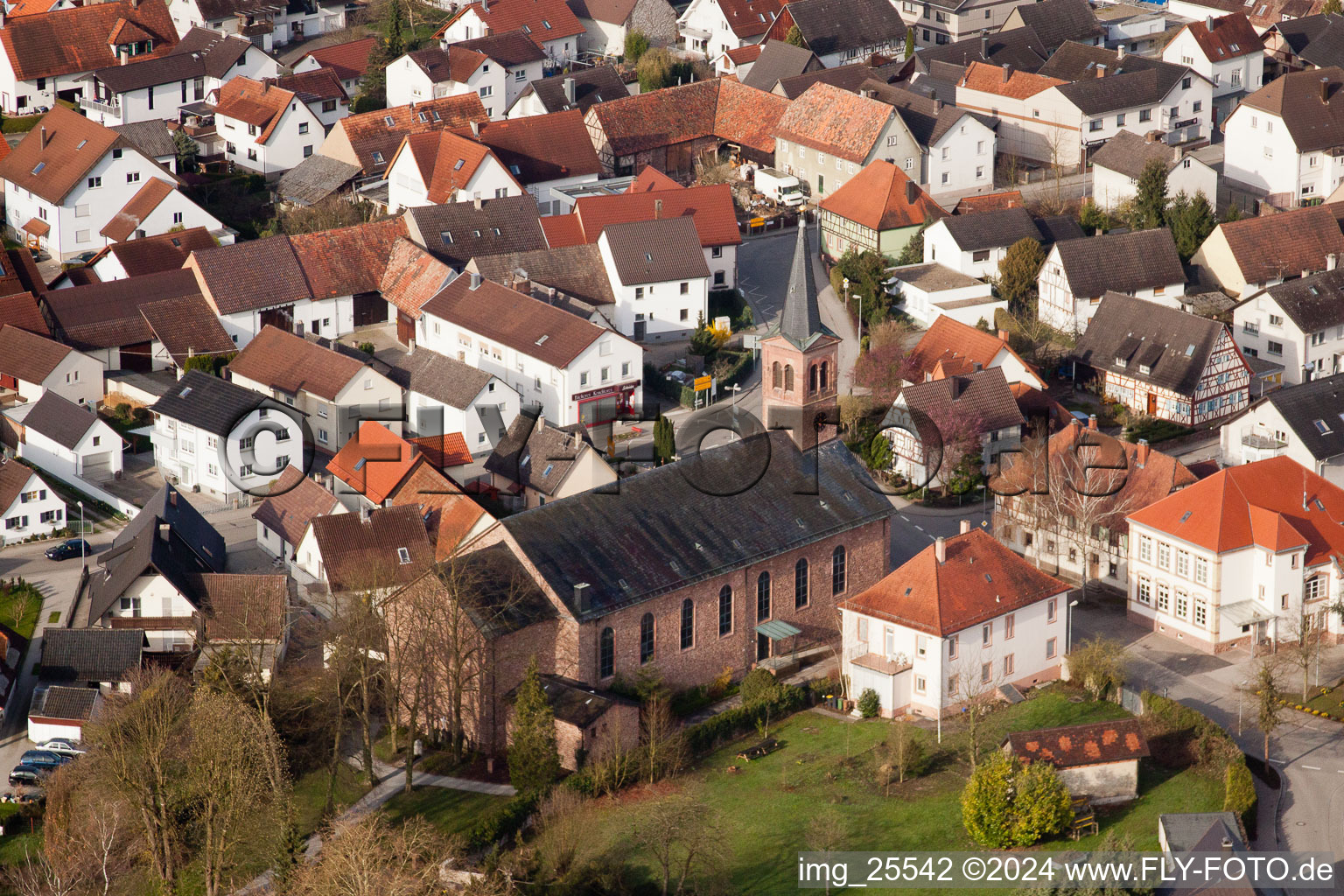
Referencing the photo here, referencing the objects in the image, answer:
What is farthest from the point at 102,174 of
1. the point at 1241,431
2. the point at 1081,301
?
the point at 1241,431

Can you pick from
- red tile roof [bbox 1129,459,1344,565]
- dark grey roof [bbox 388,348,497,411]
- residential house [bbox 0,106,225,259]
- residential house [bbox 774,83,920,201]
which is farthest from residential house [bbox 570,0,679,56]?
red tile roof [bbox 1129,459,1344,565]

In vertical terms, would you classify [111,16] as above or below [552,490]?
above

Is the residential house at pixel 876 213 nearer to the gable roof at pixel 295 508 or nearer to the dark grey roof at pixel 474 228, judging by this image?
the dark grey roof at pixel 474 228

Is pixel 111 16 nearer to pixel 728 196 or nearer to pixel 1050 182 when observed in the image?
pixel 728 196

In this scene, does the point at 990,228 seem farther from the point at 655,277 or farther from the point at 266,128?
the point at 266,128

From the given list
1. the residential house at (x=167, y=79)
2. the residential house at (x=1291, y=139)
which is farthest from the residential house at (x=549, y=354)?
the residential house at (x=1291, y=139)

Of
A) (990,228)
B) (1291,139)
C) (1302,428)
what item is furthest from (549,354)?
(1291,139)

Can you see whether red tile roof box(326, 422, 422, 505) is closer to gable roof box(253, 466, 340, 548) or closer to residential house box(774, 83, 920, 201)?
gable roof box(253, 466, 340, 548)
